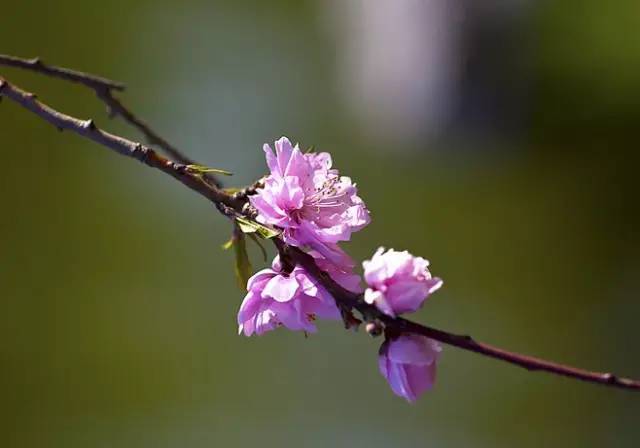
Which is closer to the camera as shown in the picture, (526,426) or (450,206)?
(526,426)

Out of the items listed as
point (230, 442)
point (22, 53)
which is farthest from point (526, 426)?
point (22, 53)

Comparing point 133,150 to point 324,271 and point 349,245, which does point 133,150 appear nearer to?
point 324,271

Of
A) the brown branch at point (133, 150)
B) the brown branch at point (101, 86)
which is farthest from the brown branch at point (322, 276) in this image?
the brown branch at point (101, 86)

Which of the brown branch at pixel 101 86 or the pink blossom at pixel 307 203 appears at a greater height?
the brown branch at pixel 101 86

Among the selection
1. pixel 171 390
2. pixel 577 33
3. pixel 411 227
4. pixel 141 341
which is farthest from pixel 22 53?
pixel 577 33

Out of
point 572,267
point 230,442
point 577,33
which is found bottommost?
point 230,442

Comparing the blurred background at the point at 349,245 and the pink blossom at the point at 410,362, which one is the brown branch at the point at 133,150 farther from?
the blurred background at the point at 349,245

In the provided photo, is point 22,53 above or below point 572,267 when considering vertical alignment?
above

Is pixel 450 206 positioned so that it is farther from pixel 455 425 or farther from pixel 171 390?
pixel 171 390
